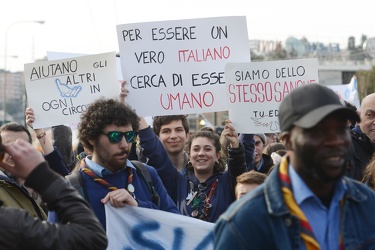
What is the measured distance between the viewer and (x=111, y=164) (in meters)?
4.44

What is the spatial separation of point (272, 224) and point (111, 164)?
1981 millimetres

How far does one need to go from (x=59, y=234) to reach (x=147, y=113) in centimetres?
338

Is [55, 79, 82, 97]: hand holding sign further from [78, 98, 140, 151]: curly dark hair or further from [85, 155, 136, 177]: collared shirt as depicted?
[85, 155, 136, 177]: collared shirt

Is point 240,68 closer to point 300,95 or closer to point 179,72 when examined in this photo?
point 179,72

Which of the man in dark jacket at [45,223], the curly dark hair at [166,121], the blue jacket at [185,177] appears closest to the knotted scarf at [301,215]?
the man in dark jacket at [45,223]

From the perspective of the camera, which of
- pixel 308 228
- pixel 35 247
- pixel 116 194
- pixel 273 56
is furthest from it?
pixel 273 56

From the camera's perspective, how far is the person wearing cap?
2.60 m

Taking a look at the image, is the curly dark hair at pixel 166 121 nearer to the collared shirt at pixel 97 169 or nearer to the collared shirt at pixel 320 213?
the collared shirt at pixel 97 169

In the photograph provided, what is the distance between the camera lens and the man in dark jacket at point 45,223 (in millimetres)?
2822

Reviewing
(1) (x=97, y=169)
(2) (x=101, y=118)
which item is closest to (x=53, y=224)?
(1) (x=97, y=169)

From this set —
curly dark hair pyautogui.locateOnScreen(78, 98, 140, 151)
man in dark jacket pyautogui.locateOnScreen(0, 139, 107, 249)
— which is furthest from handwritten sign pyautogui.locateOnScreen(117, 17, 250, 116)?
man in dark jacket pyautogui.locateOnScreen(0, 139, 107, 249)

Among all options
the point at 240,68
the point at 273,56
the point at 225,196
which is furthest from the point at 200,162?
the point at 273,56

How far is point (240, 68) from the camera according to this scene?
20.4 ft

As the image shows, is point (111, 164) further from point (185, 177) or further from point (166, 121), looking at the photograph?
point (166, 121)
